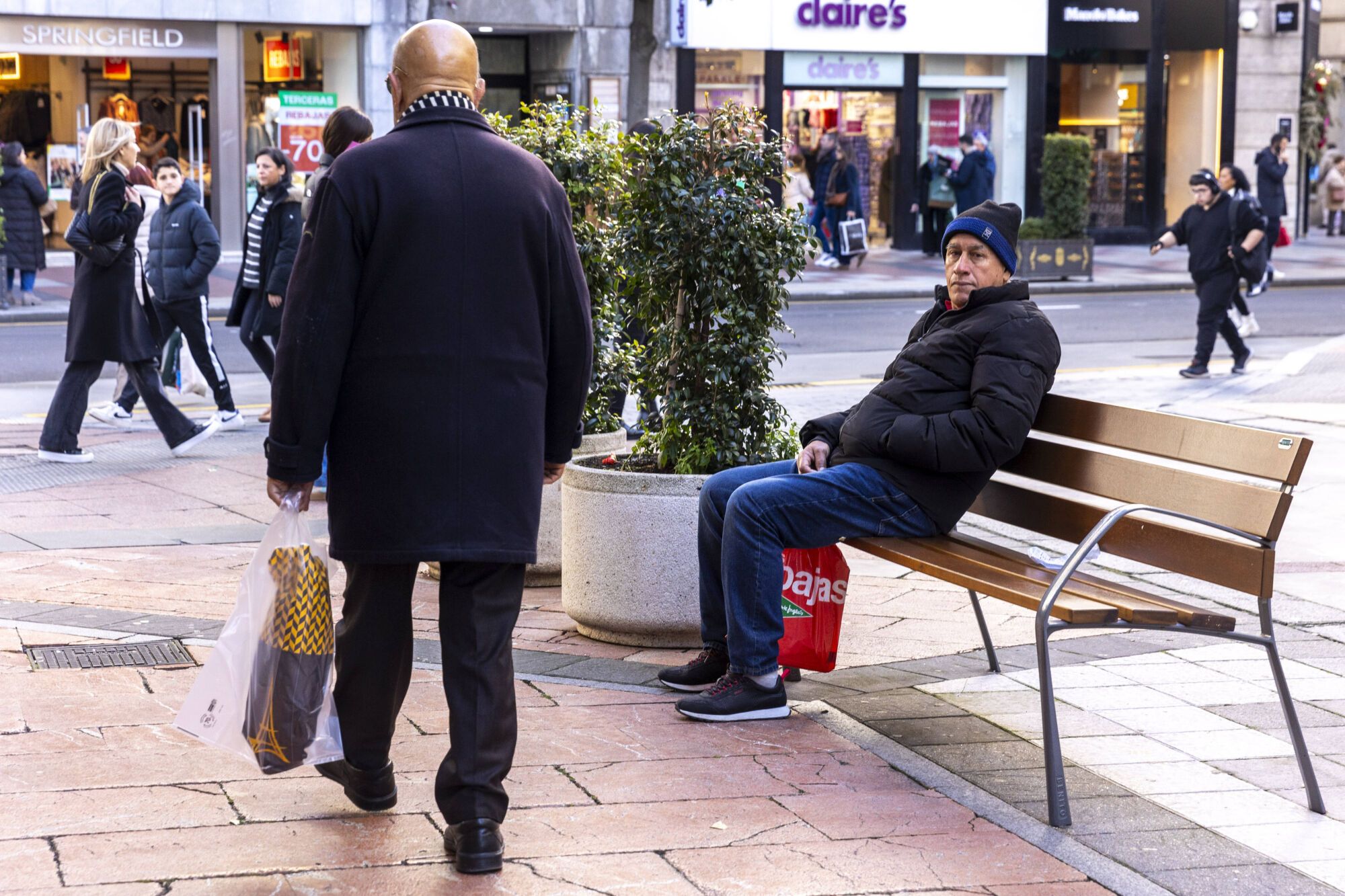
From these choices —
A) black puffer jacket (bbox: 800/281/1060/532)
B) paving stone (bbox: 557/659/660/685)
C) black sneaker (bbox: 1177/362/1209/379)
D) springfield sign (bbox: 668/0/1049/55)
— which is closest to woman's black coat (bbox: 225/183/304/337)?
paving stone (bbox: 557/659/660/685)

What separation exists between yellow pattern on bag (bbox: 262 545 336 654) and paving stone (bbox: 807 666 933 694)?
75.4 inches

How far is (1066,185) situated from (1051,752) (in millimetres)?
18587

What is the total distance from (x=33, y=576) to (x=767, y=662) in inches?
126

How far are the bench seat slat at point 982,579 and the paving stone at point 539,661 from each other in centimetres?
100

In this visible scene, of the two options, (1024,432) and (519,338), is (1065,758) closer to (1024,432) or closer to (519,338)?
(1024,432)

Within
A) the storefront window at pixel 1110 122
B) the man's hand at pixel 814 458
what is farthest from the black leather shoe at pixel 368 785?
the storefront window at pixel 1110 122

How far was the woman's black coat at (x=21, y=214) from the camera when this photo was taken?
18.5 meters

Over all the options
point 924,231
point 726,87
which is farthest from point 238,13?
point 924,231

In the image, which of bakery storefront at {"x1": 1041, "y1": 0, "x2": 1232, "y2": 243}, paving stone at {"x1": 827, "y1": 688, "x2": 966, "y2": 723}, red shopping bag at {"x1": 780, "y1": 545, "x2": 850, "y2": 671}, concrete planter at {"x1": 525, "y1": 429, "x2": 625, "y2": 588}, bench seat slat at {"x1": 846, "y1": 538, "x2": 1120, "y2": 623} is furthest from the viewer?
bakery storefront at {"x1": 1041, "y1": 0, "x2": 1232, "y2": 243}

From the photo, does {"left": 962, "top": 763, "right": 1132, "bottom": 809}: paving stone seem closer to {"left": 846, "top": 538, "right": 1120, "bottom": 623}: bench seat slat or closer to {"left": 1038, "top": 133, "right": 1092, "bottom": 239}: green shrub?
{"left": 846, "top": 538, "right": 1120, "bottom": 623}: bench seat slat

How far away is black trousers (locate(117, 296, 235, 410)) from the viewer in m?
10.5

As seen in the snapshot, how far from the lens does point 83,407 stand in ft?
30.6

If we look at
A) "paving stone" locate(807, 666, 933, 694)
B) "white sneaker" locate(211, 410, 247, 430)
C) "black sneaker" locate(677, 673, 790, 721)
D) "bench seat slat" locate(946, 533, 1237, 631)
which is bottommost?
"paving stone" locate(807, 666, 933, 694)

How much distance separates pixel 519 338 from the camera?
3623 millimetres
